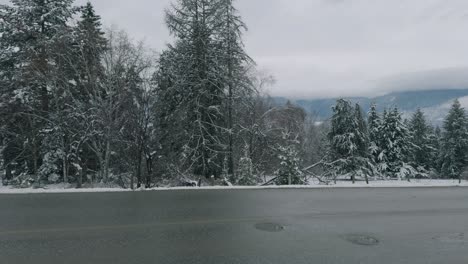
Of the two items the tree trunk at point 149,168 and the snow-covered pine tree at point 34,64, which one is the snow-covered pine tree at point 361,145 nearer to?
the tree trunk at point 149,168

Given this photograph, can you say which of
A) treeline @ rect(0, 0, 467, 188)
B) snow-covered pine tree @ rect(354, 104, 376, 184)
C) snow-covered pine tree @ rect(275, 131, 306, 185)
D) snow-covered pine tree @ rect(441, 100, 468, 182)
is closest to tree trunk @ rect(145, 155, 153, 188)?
treeline @ rect(0, 0, 467, 188)

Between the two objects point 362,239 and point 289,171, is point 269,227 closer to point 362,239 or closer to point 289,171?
point 362,239

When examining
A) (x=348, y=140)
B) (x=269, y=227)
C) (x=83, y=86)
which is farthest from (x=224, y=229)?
(x=348, y=140)

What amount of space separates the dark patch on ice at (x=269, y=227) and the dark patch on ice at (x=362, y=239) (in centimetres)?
134

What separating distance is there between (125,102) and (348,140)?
22453 mm

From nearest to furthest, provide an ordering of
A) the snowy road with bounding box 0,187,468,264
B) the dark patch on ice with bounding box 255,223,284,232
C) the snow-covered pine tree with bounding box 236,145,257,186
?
the snowy road with bounding box 0,187,468,264 < the dark patch on ice with bounding box 255,223,284,232 < the snow-covered pine tree with bounding box 236,145,257,186

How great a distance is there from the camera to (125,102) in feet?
64.0

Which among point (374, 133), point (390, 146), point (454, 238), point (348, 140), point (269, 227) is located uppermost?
point (374, 133)

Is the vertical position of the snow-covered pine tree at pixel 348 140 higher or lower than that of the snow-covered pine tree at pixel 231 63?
lower

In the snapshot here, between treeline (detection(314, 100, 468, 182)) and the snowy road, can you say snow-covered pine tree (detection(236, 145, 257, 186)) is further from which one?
treeline (detection(314, 100, 468, 182))

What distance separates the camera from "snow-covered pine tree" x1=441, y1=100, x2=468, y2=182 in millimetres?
41062

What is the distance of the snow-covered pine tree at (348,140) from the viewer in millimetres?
32906

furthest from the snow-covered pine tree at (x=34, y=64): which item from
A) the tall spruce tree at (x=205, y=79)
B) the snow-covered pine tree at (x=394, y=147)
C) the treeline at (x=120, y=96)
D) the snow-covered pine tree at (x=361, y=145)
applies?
the snow-covered pine tree at (x=394, y=147)

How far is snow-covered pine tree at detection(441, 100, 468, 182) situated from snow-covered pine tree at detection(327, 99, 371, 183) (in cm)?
1465
